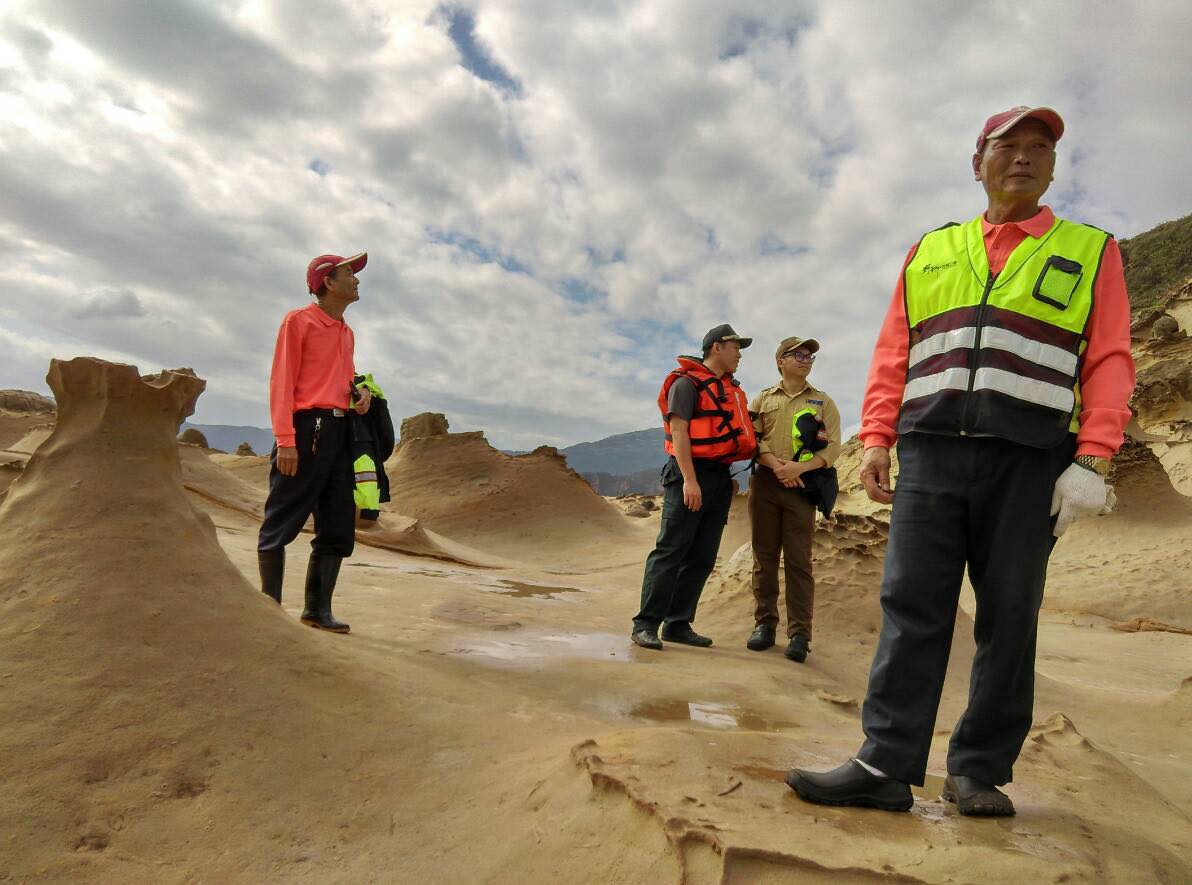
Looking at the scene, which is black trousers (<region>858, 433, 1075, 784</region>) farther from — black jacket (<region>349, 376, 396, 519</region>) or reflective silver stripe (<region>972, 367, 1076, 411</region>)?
black jacket (<region>349, 376, 396, 519</region>)

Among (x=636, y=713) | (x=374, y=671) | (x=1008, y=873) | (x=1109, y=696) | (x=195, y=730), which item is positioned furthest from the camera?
(x=1109, y=696)

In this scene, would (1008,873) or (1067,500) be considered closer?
(1008,873)

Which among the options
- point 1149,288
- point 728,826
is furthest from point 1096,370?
point 1149,288

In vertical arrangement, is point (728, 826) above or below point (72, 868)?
above

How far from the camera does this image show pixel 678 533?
12.3 ft

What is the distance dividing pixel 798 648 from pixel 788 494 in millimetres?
821

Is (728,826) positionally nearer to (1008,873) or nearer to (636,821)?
(636,821)

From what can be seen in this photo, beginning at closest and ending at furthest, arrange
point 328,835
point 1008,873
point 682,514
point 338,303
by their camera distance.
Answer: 1. point 1008,873
2. point 328,835
3. point 338,303
4. point 682,514

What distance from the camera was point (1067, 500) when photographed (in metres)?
1.53

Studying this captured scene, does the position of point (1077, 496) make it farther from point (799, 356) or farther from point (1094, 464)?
point (799, 356)

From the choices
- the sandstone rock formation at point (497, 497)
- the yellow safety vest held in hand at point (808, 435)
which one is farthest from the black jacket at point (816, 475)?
the sandstone rock formation at point (497, 497)

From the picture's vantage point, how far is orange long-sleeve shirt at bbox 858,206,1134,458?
155 cm

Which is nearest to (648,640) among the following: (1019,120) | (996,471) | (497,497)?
(996,471)

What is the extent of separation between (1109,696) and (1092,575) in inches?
237
